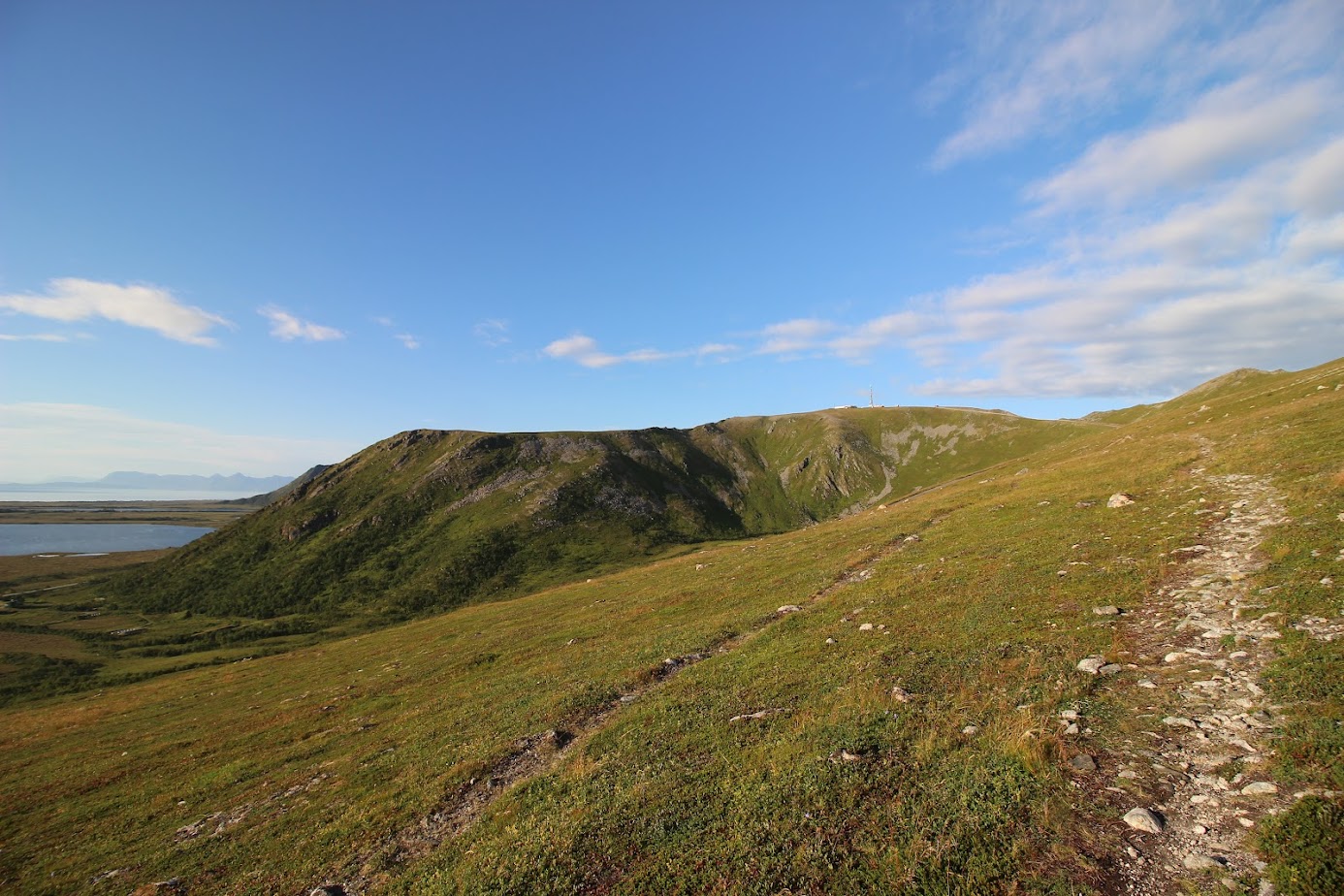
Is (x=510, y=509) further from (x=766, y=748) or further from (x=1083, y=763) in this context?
(x=1083, y=763)

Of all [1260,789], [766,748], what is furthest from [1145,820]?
[766,748]

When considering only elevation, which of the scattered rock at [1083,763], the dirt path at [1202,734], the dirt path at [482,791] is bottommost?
the dirt path at [482,791]

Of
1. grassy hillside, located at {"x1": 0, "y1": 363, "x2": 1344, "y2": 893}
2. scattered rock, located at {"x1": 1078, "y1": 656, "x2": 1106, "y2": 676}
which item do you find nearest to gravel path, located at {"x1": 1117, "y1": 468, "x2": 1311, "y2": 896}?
grassy hillside, located at {"x1": 0, "y1": 363, "x2": 1344, "y2": 893}

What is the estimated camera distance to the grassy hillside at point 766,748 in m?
10.1

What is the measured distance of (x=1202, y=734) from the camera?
1103 cm

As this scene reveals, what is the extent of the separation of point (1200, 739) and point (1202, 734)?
8.5 inches

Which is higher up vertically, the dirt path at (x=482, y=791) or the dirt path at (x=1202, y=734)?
the dirt path at (x=1202, y=734)

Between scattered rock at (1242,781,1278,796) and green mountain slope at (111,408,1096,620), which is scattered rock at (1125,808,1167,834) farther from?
green mountain slope at (111,408,1096,620)

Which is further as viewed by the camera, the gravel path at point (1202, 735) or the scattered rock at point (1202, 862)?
the gravel path at point (1202, 735)

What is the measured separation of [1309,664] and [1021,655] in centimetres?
585

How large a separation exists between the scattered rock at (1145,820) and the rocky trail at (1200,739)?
2 centimetres

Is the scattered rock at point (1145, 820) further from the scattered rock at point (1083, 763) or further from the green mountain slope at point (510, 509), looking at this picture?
the green mountain slope at point (510, 509)

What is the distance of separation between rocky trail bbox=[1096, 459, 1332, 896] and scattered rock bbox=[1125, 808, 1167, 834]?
0.02 metres

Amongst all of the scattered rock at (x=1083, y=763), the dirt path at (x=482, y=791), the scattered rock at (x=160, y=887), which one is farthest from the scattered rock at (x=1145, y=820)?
the scattered rock at (x=160, y=887)
